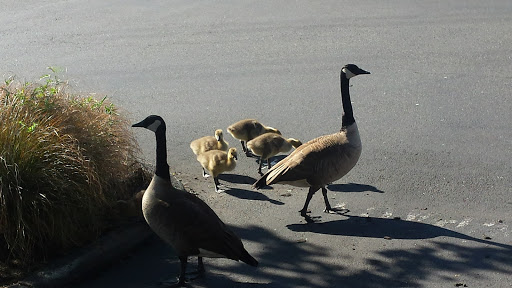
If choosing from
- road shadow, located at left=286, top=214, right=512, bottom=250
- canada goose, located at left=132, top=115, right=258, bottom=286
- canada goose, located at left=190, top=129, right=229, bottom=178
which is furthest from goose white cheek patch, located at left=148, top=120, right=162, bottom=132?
canada goose, located at left=190, top=129, right=229, bottom=178

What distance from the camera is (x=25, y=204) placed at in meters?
5.76

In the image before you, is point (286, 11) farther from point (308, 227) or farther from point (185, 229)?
point (185, 229)

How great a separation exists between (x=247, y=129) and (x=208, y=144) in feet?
1.98

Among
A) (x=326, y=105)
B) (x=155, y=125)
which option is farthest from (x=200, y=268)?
(x=326, y=105)

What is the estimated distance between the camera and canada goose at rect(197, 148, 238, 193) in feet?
25.4

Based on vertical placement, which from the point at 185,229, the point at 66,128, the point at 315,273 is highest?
the point at 66,128

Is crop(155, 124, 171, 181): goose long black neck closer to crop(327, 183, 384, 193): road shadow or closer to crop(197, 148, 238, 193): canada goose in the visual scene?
crop(197, 148, 238, 193): canada goose

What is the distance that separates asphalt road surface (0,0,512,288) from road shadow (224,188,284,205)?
1.1 inches

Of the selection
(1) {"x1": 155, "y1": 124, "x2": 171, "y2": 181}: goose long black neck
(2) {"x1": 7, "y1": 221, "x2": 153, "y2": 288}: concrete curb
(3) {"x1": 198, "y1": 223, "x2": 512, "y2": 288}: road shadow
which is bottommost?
(3) {"x1": 198, "y1": 223, "x2": 512, "y2": 288}: road shadow

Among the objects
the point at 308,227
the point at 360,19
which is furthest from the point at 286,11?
the point at 308,227

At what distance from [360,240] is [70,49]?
7734 millimetres

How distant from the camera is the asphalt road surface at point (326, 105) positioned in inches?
247

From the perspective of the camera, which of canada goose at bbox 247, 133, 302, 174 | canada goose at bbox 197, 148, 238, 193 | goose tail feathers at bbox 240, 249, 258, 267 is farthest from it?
canada goose at bbox 247, 133, 302, 174

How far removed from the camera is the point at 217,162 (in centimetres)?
773
